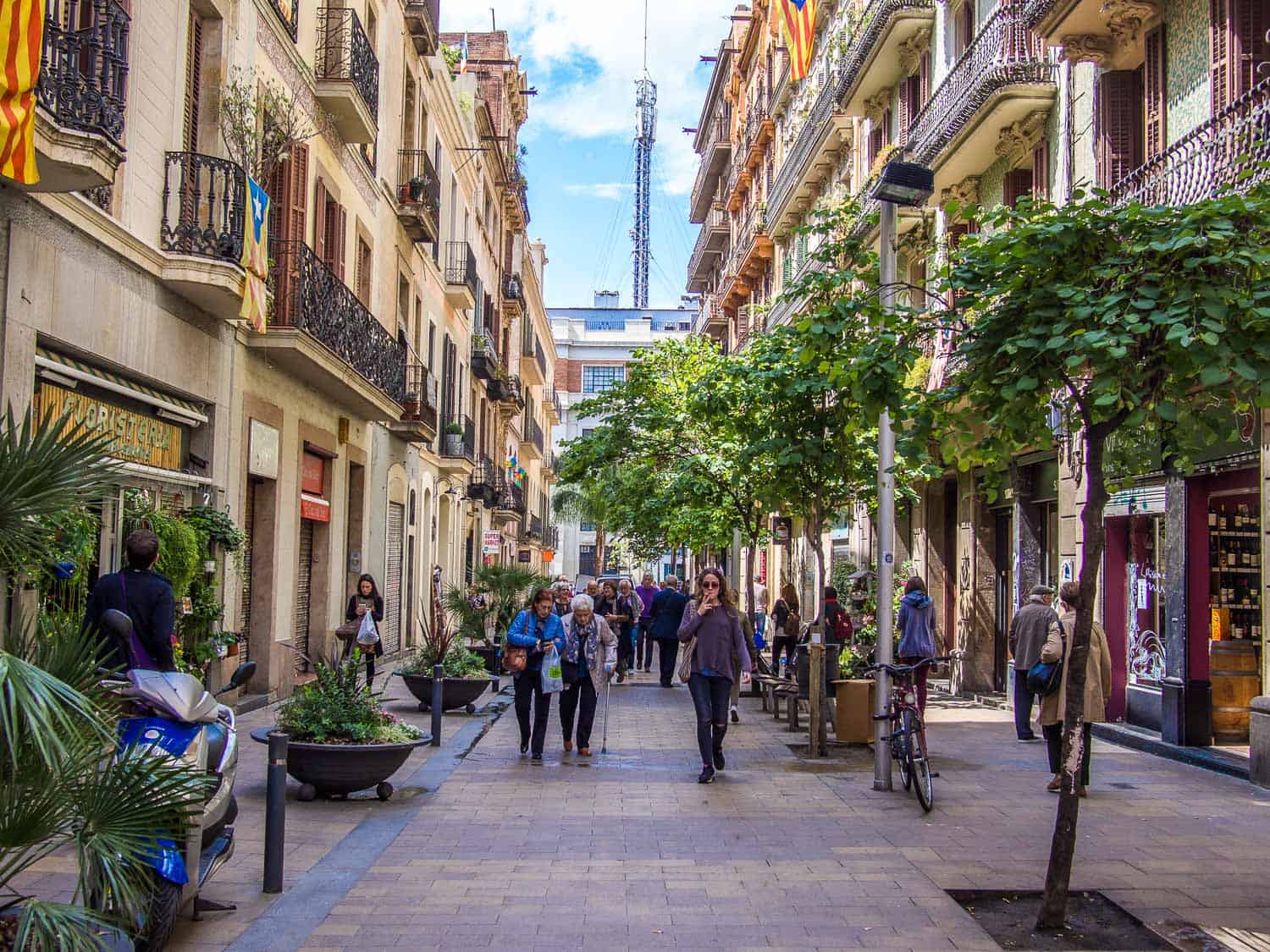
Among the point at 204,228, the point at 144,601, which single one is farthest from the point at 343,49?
the point at 144,601

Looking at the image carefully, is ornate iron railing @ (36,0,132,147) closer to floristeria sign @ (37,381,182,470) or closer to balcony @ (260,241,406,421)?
floristeria sign @ (37,381,182,470)

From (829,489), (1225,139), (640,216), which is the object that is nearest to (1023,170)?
(829,489)

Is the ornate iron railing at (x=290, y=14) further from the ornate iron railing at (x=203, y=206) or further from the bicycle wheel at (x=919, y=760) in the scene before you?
the bicycle wheel at (x=919, y=760)

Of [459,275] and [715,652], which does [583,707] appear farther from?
[459,275]

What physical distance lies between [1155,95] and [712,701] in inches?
345

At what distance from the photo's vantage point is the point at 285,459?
17562mm

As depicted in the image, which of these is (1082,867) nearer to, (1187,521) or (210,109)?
(1187,521)

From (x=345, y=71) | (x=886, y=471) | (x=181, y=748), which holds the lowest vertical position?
(x=181, y=748)

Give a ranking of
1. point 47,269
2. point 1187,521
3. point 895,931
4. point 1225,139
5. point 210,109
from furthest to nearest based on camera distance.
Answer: point 210,109 → point 1187,521 → point 1225,139 → point 47,269 → point 895,931

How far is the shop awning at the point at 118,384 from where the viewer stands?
34.0ft

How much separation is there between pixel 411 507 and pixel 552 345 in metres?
47.4

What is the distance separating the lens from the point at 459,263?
32.7 m

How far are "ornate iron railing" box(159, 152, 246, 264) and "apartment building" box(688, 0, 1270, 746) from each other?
602 cm

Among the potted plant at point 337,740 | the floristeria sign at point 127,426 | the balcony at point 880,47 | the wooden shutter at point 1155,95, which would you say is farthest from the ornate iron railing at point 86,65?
A: the balcony at point 880,47
